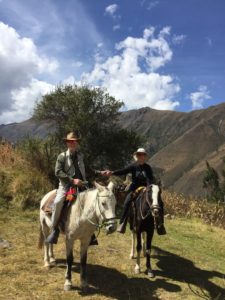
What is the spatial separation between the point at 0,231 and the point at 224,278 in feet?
22.0

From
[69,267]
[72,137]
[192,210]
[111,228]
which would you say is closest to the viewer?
[111,228]

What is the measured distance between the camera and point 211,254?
12.8 metres

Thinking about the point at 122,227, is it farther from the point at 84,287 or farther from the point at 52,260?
the point at 84,287

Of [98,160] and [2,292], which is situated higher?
[98,160]

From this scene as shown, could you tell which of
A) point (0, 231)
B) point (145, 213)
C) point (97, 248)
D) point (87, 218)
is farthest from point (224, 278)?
point (0, 231)

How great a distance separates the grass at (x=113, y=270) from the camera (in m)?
7.82

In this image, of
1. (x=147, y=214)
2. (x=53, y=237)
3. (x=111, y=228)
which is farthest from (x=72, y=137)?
(x=147, y=214)

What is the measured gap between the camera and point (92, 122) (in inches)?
811

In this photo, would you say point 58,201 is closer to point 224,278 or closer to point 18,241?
point 18,241

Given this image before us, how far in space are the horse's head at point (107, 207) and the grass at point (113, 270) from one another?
165 cm

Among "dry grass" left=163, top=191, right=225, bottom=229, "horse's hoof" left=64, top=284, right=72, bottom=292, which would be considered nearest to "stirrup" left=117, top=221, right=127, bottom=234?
"horse's hoof" left=64, top=284, right=72, bottom=292

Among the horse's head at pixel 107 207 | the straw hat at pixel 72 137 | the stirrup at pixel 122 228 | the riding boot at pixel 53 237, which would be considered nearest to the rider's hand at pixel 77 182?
the horse's head at pixel 107 207

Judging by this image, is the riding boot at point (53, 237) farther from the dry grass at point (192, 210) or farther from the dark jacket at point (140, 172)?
the dry grass at point (192, 210)

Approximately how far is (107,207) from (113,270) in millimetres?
2933
